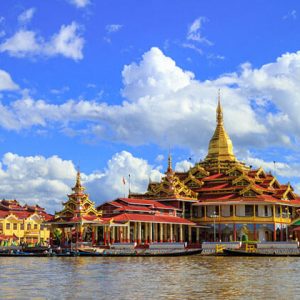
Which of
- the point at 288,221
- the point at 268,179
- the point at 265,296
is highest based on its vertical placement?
the point at 268,179

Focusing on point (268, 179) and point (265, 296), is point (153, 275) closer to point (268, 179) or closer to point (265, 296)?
point (265, 296)

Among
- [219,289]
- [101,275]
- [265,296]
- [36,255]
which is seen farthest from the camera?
[36,255]

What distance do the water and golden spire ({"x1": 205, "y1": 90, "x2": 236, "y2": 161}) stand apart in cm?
3902

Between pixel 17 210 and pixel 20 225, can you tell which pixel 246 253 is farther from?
pixel 17 210

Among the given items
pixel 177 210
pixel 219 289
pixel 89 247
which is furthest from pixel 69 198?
pixel 219 289

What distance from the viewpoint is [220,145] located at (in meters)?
80.6

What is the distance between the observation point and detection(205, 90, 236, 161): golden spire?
79.1m

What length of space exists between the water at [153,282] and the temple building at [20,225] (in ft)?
136

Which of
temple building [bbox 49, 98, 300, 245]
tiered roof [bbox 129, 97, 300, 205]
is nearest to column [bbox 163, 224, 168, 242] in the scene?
temple building [bbox 49, 98, 300, 245]

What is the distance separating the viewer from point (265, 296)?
2470 centimetres

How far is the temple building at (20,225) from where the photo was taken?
80.6 m

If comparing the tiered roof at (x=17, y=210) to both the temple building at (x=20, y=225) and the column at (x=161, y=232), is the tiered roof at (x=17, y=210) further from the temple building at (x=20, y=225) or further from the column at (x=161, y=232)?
the column at (x=161, y=232)

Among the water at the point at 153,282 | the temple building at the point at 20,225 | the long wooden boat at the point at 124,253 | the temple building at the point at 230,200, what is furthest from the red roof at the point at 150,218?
the water at the point at 153,282

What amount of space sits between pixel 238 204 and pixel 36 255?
73.7 feet
